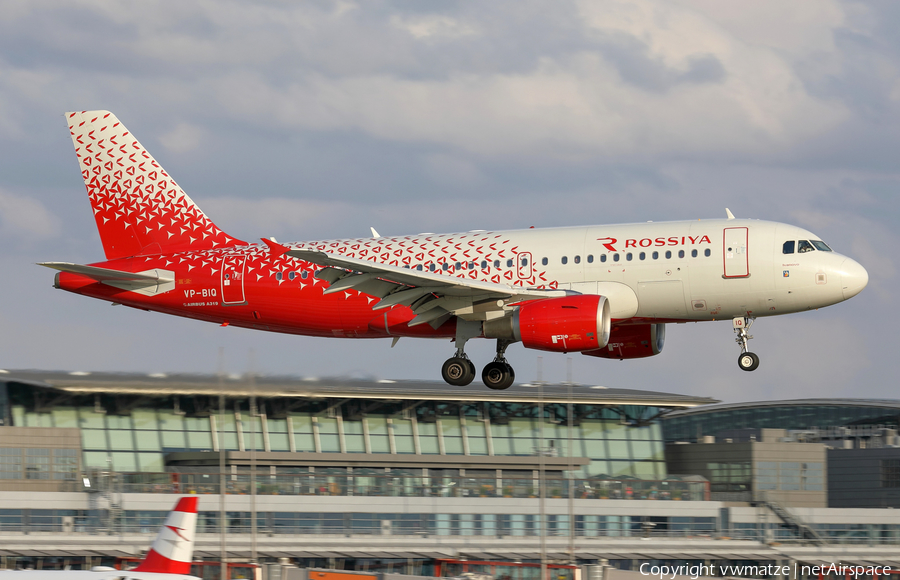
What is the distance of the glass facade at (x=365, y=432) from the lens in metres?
60.8

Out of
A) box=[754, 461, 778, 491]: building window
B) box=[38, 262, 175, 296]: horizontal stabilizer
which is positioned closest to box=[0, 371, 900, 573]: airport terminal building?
box=[754, 461, 778, 491]: building window

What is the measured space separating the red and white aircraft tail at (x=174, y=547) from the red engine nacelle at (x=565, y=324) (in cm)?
1097

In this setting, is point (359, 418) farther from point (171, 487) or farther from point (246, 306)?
point (246, 306)

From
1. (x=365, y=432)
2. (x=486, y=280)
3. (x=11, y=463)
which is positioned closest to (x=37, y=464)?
(x=11, y=463)

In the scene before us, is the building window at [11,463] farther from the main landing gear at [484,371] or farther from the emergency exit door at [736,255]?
the emergency exit door at [736,255]

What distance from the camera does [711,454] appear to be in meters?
69.6

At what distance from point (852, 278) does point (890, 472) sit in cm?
4410

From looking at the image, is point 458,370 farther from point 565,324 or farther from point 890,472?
point 890,472

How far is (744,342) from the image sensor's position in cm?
3325

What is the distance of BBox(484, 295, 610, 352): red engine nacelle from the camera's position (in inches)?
1238

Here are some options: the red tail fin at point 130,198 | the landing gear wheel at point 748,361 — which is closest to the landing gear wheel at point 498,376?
the landing gear wheel at point 748,361

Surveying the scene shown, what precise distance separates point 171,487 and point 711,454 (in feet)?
114

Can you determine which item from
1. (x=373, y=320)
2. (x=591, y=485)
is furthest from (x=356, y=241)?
(x=591, y=485)

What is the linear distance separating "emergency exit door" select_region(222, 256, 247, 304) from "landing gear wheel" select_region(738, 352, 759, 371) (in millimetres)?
15967
